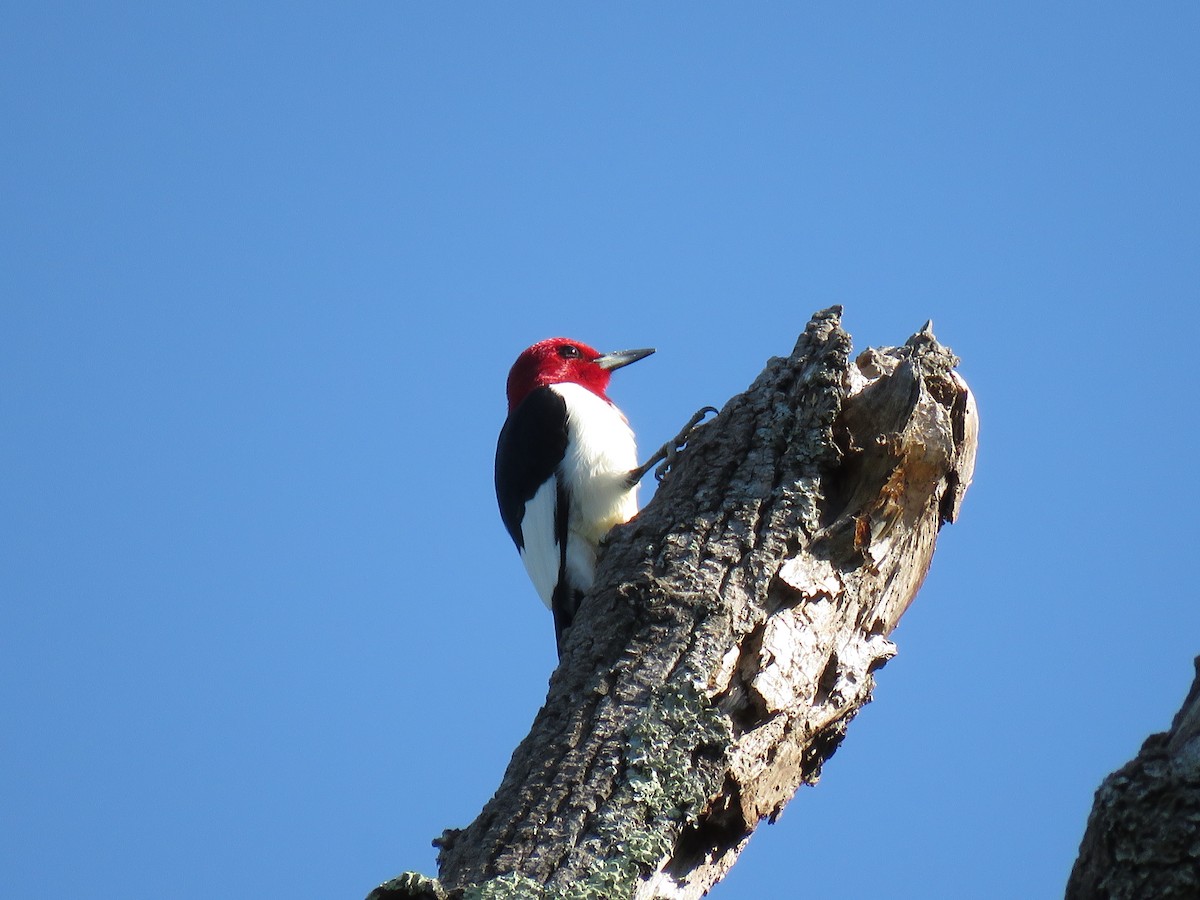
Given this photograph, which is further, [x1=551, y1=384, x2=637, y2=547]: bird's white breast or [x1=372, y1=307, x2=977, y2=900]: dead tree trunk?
[x1=551, y1=384, x2=637, y2=547]: bird's white breast

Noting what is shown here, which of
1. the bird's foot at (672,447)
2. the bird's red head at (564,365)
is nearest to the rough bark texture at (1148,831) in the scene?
the bird's foot at (672,447)

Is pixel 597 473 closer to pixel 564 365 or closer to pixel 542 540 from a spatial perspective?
pixel 542 540

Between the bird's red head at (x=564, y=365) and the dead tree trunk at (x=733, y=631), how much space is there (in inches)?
115

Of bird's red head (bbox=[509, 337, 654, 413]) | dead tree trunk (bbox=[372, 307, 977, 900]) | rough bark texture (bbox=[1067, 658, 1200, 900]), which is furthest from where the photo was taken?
bird's red head (bbox=[509, 337, 654, 413])

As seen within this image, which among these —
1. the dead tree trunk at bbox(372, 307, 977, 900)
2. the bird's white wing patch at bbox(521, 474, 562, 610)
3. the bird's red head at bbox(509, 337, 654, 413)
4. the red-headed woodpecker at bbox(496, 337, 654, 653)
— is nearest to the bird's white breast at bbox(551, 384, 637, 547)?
the red-headed woodpecker at bbox(496, 337, 654, 653)

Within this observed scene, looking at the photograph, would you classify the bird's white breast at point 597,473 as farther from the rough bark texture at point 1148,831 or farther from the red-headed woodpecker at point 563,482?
the rough bark texture at point 1148,831

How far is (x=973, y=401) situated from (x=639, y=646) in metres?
1.28

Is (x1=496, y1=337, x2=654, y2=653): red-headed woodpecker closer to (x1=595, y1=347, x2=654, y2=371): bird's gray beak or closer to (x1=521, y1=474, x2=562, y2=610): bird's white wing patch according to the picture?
(x1=521, y1=474, x2=562, y2=610): bird's white wing patch

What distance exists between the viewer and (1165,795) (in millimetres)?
1927

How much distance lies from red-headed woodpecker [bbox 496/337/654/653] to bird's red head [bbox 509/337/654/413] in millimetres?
145

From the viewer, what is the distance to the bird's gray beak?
21.4ft

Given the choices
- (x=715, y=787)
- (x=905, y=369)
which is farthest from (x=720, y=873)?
(x=905, y=369)

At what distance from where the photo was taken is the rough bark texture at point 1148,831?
1.88m

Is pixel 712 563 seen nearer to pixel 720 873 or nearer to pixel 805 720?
A: pixel 805 720
